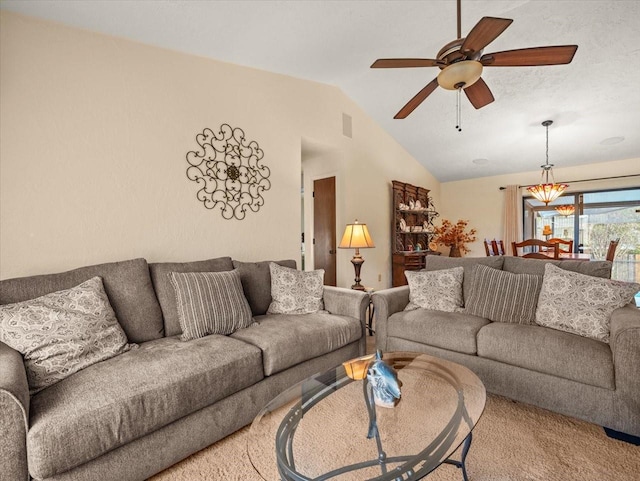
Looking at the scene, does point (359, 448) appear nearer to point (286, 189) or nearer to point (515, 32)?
point (286, 189)

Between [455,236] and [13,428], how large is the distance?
219 inches

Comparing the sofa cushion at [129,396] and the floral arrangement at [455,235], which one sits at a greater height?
the floral arrangement at [455,235]

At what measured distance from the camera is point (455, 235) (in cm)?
555

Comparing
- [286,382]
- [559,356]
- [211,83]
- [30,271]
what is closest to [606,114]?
[559,356]

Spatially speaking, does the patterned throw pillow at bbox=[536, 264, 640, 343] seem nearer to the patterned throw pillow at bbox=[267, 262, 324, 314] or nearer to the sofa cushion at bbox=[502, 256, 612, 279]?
the sofa cushion at bbox=[502, 256, 612, 279]

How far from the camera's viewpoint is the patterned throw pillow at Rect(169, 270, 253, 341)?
82.4 inches

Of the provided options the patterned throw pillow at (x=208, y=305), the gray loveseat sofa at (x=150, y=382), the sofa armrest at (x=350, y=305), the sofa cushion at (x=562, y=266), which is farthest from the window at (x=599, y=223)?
the patterned throw pillow at (x=208, y=305)

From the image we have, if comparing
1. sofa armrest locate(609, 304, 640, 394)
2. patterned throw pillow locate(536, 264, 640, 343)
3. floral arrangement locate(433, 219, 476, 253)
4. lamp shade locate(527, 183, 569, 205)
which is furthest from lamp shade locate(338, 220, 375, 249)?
lamp shade locate(527, 183, 569, 205)

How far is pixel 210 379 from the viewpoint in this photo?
1645 millimetres

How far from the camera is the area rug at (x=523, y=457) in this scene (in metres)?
1.48

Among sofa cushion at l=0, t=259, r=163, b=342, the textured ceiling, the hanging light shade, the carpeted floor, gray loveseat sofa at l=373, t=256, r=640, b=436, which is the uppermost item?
the textured ceiling

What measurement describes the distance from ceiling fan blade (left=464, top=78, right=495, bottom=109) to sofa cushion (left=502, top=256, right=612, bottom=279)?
1254 millimetres

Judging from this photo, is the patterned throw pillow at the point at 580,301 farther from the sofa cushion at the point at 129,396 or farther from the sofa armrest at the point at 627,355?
the sofa cushion at the point at 129,396

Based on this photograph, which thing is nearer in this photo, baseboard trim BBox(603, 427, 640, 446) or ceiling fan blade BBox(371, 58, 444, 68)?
baseboard trim BBox(603, 427, 640, 446)
